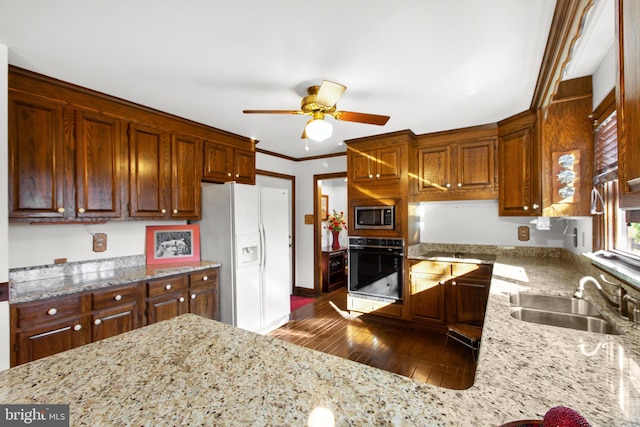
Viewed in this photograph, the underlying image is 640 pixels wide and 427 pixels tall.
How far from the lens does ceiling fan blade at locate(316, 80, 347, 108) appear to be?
5.98 ft

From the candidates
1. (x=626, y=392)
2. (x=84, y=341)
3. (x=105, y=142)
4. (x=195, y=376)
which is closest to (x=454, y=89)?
(x=626, y=392)

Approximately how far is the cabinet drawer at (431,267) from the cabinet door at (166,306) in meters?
2.56

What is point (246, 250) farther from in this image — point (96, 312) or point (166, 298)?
point (96, 312)

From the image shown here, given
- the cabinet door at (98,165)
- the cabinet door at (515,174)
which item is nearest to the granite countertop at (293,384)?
the cabinet door at (98,165)

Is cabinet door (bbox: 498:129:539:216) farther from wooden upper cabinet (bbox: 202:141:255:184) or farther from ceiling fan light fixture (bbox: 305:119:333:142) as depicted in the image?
wooden upper cabinet (bbox: 202:141:255:184)

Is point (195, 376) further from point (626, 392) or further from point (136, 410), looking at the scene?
point (626, 392)

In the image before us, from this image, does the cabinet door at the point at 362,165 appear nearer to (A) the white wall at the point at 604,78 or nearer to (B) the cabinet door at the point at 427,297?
(B) the cabinet door at the point at 427,297

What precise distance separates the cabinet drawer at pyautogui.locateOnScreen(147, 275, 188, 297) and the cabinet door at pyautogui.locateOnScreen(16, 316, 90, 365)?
488 mm

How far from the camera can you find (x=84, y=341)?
6.82ft

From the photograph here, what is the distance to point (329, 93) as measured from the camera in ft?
6.39

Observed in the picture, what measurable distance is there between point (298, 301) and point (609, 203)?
3797 mm

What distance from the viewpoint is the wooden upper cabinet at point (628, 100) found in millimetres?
654

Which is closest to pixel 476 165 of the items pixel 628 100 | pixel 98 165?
pixel 628 100

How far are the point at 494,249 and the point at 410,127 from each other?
1.85 meters
